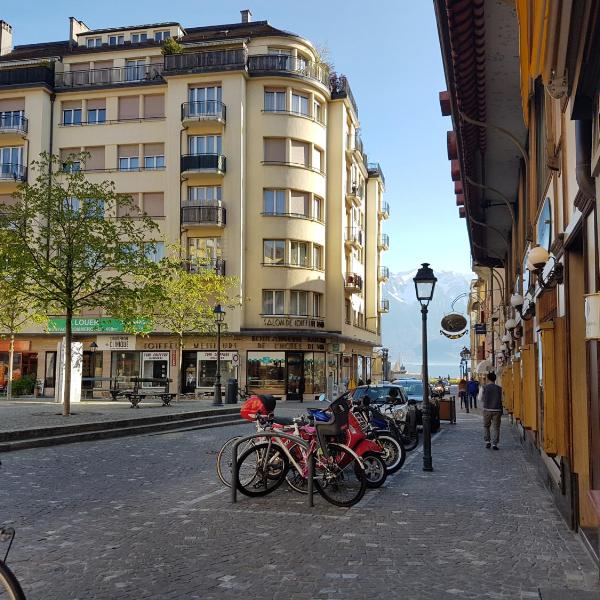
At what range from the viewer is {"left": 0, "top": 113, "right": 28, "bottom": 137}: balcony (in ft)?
149

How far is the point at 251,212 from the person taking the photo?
143 ft

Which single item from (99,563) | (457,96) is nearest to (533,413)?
(457,96)

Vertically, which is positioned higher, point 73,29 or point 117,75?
point 73,29

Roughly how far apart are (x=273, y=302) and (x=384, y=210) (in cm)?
2585

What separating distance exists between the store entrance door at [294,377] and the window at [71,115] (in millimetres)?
19791

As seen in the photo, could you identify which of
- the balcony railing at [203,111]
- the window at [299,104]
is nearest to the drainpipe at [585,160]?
the balcony railing at [203,111]

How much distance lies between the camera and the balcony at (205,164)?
43.0m

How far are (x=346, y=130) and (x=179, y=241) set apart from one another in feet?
46.5

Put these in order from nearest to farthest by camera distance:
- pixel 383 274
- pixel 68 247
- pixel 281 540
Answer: pixel 281 540 → pixel 68 247 → pixel 383 274

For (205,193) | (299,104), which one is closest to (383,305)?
→ (299,104)

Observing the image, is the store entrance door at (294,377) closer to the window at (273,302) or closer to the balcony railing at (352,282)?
the window at (273,302)

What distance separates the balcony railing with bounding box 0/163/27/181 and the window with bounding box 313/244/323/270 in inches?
719

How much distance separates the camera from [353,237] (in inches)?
1989

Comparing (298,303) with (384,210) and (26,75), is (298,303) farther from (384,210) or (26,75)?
(384,210)
